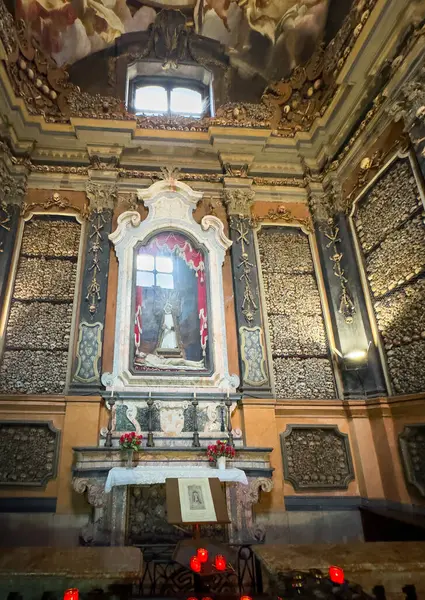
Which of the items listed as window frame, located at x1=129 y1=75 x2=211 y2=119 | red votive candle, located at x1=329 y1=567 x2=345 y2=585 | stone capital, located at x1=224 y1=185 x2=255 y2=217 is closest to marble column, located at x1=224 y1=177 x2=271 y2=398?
stone capital, located at x1=224 y1=185 x2=255 y2=217

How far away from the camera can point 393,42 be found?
21.3 ft

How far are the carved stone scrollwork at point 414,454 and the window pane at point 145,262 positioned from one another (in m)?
5.22

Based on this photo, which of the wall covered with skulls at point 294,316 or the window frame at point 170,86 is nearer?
the wall covered with skulls at point 294,316

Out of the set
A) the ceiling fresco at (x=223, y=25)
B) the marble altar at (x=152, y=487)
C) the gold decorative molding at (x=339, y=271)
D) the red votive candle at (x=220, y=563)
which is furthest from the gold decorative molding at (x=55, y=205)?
the red votive candle at (x=220, y=563)

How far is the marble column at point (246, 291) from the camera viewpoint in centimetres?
701

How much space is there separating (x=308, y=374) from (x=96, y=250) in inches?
180

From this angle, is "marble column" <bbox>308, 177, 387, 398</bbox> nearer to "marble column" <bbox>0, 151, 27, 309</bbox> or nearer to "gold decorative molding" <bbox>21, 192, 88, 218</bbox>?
"gold decorative molding" <bbox>21, 192, 88, 218</bbox>

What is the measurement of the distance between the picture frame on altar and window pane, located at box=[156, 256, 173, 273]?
14.2 ft

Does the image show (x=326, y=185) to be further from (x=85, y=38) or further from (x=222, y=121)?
(x=85, y=38)

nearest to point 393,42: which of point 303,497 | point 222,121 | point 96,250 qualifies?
point 222,121

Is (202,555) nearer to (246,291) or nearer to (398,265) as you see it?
(246,291)

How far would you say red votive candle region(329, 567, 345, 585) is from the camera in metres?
2.48

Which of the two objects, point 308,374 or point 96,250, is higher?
point 96,250

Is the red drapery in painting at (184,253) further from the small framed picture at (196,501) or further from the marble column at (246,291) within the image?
the small framed picture at (196,501)
